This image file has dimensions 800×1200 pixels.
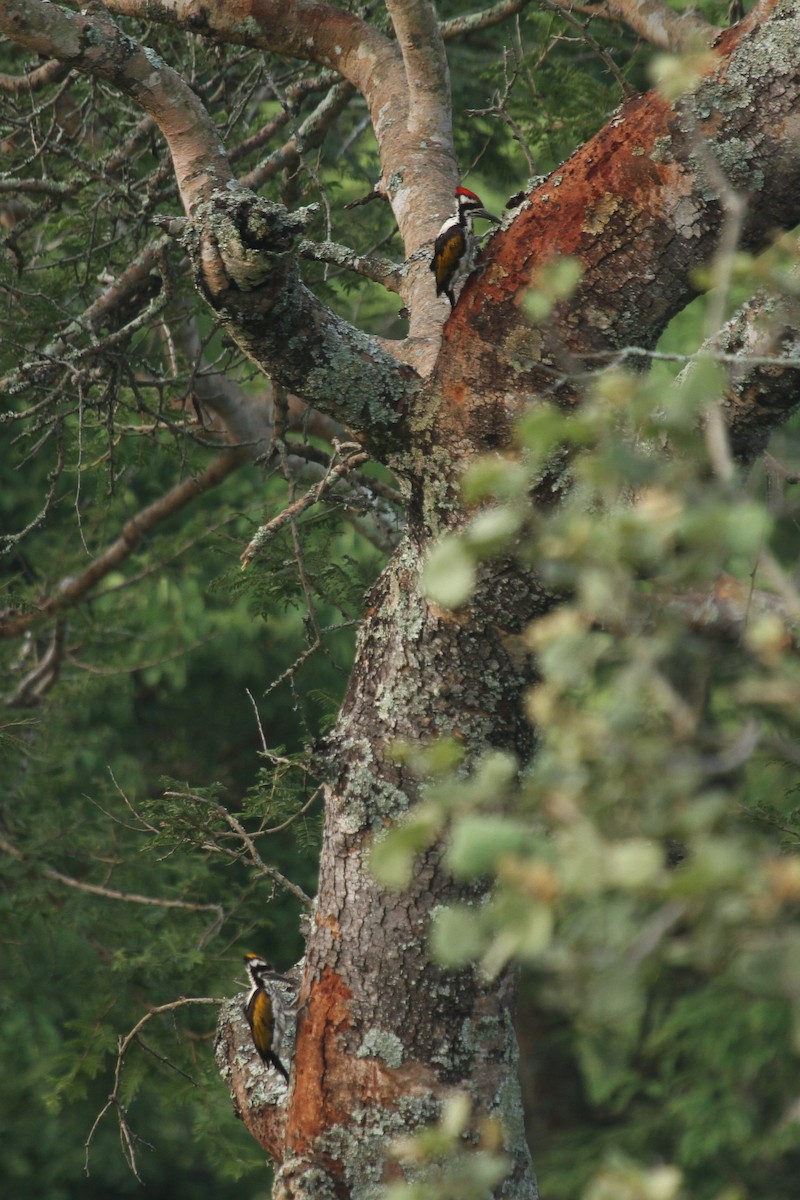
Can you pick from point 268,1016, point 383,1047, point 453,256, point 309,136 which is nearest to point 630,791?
point 383,1047

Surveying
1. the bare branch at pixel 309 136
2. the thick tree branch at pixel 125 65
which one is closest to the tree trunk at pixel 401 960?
the thick tree branch at pixel 125 65

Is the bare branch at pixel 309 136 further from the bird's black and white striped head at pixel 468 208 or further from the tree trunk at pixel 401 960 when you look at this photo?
the tree trunk at pixel 401 960

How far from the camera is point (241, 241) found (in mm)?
2217

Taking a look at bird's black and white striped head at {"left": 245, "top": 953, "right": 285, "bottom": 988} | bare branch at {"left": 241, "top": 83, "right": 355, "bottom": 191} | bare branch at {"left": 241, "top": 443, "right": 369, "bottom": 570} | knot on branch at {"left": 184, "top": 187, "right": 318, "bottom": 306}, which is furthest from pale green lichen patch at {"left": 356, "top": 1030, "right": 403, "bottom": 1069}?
bare branch at {"left": 241, "top": 83, "right": 355, "bottom": 191}

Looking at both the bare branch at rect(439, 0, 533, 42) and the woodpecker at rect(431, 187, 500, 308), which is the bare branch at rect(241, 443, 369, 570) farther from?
the bare branch at rect(439, 0, 533, 42)

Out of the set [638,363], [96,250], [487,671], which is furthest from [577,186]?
[96,250]

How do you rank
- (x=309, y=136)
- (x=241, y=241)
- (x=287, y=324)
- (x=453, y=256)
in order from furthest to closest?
(x=309, y=136), (x=453, y=256), (x=287, y=324), (x=241, y=241)

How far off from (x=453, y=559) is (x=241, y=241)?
4.39 feet

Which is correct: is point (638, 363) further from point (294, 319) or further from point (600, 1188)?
point (600, 1188)

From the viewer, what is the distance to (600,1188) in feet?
3.30

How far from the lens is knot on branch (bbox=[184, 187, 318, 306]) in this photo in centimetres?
222

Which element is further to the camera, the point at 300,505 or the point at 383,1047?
the point at 300,505

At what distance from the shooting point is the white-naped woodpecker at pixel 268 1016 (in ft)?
9.02

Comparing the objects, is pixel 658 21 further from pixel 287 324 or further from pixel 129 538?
pixel 129 538
